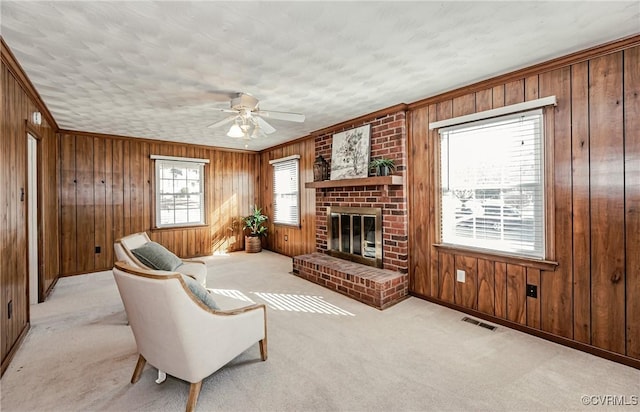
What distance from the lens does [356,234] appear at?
4.45 m

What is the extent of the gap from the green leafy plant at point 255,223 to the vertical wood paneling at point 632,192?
228 inches

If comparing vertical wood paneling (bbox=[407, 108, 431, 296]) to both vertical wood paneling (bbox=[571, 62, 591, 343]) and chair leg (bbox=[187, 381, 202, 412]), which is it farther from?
chair leg (bbox=[187, 381, 202, 412])

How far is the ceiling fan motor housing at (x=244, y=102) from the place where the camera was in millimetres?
3164

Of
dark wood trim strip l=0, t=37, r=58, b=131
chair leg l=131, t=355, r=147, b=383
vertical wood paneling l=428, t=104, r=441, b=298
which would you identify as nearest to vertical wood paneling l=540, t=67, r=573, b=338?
vertical wood paneling l=428, t=104, r=441, b=298

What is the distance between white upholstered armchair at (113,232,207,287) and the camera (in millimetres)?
2793

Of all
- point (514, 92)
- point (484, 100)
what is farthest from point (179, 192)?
point (514, 92)

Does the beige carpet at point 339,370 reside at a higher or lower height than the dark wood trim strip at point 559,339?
lower

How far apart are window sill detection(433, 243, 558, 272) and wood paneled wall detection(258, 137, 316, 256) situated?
106 inches

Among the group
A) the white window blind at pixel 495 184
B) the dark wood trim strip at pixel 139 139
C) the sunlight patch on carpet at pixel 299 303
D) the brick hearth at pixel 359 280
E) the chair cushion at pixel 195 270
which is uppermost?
the dark wood trim strip at pixel 139 139

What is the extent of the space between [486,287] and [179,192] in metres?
5.58

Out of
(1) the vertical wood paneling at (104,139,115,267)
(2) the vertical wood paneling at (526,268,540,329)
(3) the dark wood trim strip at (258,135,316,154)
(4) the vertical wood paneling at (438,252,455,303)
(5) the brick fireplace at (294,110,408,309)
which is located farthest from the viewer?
(3) the dark wood trim strip at (258,135,316,154)

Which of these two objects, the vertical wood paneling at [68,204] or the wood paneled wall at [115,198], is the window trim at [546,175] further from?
the vertical wood paneling at [68,204]

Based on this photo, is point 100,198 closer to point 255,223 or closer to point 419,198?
point 255,223

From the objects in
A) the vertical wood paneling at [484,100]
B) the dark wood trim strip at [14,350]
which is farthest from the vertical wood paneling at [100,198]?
the vertical wood paneling at [484,100]
